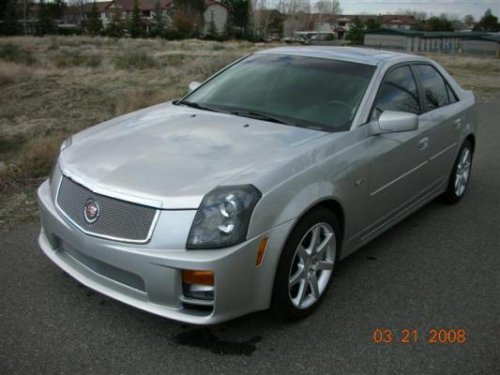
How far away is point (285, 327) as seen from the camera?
10.5ft

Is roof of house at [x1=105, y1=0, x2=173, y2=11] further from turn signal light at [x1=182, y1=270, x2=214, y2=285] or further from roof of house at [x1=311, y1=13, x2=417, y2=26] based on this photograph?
turn signal light at [x1=182, y1=270, x2=214, y2=285]

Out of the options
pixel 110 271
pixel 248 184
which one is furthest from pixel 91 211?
pixel 248 184

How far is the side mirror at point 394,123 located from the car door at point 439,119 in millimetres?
750

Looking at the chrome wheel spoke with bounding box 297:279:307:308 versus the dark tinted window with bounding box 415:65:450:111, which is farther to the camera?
the dark tinted window with bounding box 415:65:450:111

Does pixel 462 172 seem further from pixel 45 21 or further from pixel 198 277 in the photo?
pixel 45 21

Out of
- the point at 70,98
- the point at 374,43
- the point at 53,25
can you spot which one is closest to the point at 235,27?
the point at 53,25

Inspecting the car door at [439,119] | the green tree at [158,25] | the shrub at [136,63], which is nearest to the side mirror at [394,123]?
the car door at [439,119]

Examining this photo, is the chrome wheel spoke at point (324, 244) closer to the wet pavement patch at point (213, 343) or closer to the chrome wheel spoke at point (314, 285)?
the chrome wheel spoke at point (314, 285)

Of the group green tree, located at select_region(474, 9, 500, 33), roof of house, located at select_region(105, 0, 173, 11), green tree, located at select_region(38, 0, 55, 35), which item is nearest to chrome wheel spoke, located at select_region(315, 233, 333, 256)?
green tree, located at select_region(38, 0, 55, 35)

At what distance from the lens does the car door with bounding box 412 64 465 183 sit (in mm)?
4625

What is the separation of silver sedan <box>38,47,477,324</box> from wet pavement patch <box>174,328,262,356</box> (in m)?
0.25

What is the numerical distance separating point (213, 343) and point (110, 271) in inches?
27.1

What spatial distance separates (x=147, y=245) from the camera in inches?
108

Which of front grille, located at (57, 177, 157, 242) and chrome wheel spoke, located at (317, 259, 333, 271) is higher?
front grille, located at (57, 177, 157, 242)
